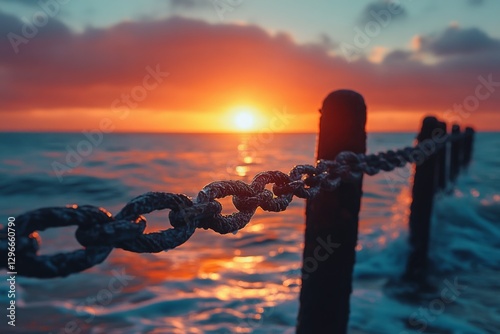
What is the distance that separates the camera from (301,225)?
10273mm

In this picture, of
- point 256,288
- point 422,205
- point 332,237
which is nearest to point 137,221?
point 332,237

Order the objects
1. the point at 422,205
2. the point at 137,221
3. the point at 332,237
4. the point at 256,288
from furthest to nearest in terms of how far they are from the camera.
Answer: the point at 256,288 < the point at 422,205 < the point at 332,237 < the point at 137,221

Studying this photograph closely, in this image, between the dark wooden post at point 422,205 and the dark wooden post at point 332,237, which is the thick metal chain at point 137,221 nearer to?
the dark wooden post at point 332,237

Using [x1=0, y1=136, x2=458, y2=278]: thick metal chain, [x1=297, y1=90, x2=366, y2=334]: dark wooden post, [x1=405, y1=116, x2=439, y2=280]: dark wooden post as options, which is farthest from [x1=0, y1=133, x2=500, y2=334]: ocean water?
[x1=0, y1=136, x2=458, y2=278]: thick metal chain

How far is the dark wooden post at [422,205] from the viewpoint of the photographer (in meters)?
5.56

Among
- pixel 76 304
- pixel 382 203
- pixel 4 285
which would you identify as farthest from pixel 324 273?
pixel 382 203

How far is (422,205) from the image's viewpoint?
569cm

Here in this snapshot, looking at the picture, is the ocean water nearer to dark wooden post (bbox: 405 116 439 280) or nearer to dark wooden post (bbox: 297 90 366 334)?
dark wooden post (bbox: 405 116 439 280)

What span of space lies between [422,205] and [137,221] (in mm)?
5289

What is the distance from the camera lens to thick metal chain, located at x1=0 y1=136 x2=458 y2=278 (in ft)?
3.04

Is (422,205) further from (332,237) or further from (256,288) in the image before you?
(332,237)

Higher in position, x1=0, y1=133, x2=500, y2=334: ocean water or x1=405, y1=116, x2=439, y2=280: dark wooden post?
x1=405, y1=116, x2=439, y2=280: dark wooden post

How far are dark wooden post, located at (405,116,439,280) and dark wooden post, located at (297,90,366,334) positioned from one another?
10.8 feet

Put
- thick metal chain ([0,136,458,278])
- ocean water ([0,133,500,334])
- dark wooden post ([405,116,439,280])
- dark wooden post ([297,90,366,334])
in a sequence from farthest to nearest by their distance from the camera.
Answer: dark wooden post ([405,116,439,280]), ocean water ([0,133,500,334]), dark wooden post ([297,90,366,334]), thick metal chain ([0,136,458,278])
